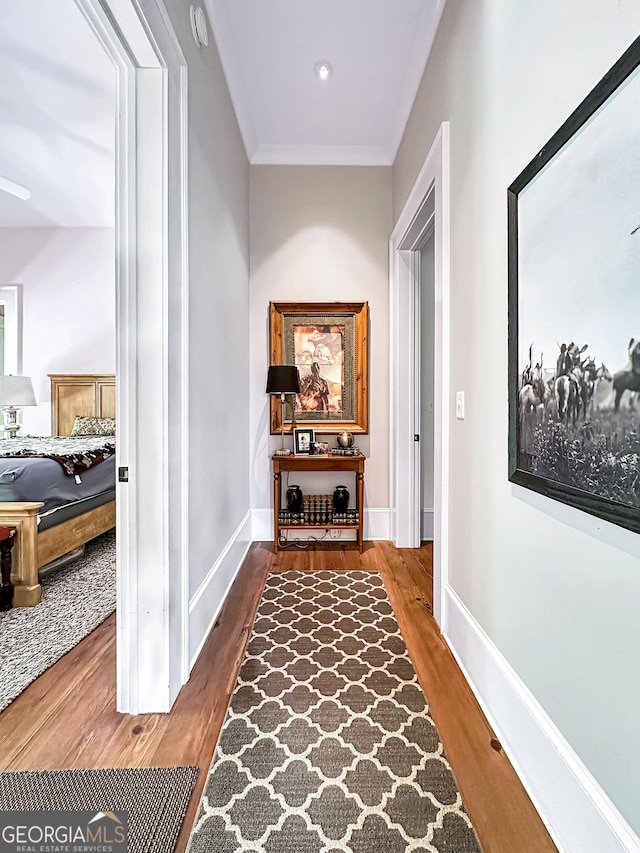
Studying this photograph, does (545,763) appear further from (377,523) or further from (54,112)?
(54,112)

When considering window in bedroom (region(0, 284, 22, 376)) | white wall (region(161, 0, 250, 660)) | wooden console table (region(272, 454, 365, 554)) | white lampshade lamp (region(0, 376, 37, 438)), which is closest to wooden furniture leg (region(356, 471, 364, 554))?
wooden console table (region(272, 454, 365, 554))

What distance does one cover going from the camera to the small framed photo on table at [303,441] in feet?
11.0

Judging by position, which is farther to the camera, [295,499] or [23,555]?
[295,499]

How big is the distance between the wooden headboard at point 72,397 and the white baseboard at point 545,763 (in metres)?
4.83

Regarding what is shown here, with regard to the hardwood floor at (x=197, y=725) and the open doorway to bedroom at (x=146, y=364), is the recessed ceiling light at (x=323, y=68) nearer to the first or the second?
the open doorway to bedroom at (x=146, y=364)

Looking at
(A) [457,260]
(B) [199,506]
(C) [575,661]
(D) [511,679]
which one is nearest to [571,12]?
(A) [457,260]

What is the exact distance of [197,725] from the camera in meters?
1.50

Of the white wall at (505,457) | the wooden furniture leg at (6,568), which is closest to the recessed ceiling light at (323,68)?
the white wall at (505,457)

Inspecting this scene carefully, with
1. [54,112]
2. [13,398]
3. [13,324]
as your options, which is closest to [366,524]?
[54,112]

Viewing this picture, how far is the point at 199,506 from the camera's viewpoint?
6.63ft

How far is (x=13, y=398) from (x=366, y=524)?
3.89m

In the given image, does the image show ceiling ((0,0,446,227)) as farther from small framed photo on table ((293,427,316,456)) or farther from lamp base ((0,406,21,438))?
lamp base ((0,406,21,438))

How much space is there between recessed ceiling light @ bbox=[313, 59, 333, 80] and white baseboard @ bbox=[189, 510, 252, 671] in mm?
2811

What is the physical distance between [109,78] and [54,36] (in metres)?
0.38
